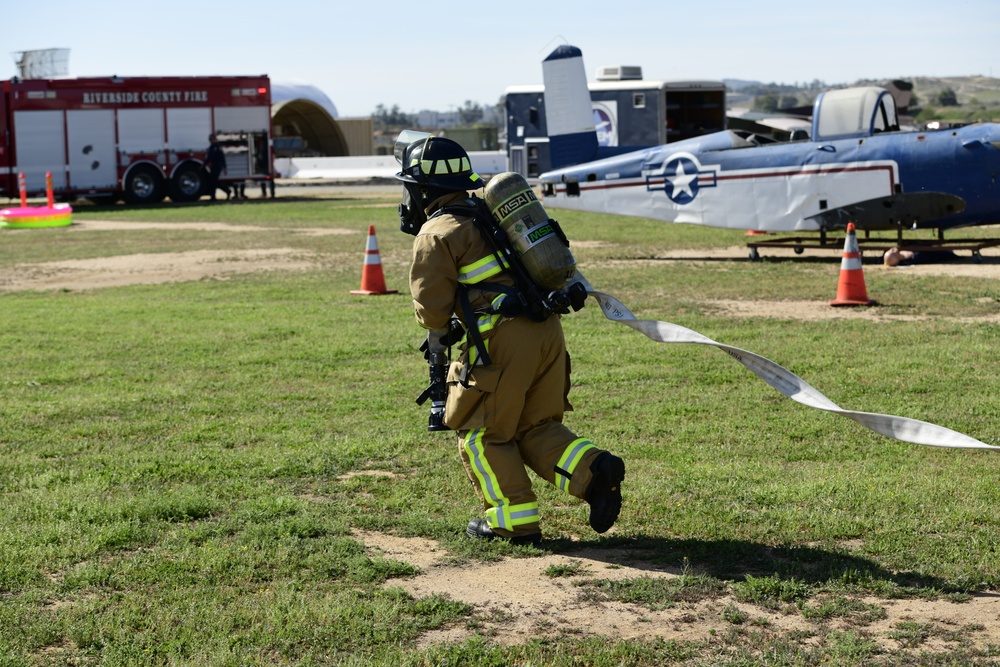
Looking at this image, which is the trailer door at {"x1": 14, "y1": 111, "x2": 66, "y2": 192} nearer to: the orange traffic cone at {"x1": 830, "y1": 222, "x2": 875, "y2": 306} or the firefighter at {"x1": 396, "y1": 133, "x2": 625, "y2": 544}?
the orange traffic cone at {"x1": 830, "y1": 222, "x2": 875, "y2": 306}

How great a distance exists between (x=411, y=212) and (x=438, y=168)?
0.30 meters

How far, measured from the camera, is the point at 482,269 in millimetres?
4965

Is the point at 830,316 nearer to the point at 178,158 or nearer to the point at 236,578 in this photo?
the point at 236,578

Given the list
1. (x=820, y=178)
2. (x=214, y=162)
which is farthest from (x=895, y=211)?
(x=214, y=162)

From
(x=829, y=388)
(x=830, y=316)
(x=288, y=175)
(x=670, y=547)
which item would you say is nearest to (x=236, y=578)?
(x=670, y=547)

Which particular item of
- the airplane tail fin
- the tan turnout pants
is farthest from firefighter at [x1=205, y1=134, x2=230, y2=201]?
the tan turnout pants

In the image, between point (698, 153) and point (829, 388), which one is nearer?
point (829, 388)

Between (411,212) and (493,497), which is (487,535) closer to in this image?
(493,497)

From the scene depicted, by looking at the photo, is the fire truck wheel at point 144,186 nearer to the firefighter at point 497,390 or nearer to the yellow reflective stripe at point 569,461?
the firefighter at point 497,390

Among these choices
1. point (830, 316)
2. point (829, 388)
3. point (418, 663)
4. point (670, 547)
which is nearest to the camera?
point (418, 663)

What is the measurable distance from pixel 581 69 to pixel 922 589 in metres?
15.7

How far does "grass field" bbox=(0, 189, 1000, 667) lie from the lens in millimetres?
3947

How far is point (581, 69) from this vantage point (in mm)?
19047

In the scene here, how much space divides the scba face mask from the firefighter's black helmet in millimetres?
99
